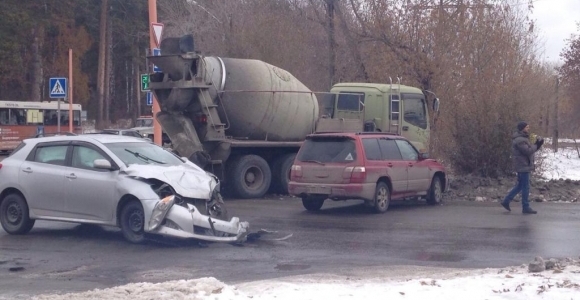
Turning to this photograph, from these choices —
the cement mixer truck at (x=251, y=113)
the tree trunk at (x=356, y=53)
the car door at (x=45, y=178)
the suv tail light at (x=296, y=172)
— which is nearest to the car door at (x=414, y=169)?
the suv tail light at (x=296, y=172)

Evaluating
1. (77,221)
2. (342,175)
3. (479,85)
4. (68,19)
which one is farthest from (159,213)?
(68,19)

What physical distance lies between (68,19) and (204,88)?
38059 millimetres

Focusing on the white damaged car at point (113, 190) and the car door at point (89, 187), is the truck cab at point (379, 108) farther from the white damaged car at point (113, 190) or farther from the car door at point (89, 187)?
the car door at point (89, 187)

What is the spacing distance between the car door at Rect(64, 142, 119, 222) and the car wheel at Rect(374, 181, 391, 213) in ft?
19.0

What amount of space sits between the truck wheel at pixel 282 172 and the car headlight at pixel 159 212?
359 inches

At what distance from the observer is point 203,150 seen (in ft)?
61.6

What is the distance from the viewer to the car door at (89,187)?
40.3 feet

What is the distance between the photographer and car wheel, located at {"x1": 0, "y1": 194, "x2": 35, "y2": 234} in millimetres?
13273

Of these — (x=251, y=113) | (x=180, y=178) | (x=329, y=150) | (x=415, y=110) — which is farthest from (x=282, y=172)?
(x=180, y=178)

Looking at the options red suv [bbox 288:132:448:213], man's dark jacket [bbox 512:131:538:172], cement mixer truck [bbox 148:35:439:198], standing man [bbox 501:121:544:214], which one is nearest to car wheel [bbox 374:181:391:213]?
red suv [bbox 288:132:448:213]

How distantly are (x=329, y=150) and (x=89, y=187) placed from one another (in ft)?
17.6

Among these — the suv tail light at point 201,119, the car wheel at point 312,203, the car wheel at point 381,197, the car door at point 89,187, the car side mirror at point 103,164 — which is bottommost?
the car wheel at point 312,203

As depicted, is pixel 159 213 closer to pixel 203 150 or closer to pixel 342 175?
pixel 342 175

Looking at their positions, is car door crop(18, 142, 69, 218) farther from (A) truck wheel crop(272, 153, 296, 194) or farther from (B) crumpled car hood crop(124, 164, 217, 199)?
(A) truck wheel crop(272, 153, 296, 194)
